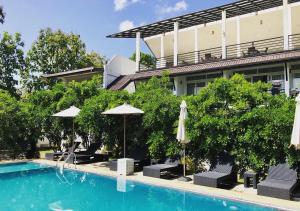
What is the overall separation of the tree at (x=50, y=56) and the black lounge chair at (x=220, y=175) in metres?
31.1

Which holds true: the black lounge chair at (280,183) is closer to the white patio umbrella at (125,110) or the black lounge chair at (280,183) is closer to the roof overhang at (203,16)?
the white patio umbrella at (125,110)

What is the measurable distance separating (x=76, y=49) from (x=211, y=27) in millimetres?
19816

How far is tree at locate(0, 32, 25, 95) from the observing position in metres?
A: 36.1

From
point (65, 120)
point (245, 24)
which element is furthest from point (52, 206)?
point (245, 24)

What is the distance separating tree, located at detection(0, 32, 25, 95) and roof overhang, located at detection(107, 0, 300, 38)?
13.2 meters

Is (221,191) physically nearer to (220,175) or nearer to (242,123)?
(220,175)

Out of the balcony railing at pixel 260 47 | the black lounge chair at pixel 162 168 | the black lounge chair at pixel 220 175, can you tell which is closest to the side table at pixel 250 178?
the black lounge chair at pixel 220 175

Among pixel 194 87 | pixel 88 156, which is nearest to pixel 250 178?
pixel 88 156

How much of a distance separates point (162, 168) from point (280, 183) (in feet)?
16.2

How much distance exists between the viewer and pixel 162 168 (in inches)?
556

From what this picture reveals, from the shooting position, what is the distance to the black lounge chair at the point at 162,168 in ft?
46.1

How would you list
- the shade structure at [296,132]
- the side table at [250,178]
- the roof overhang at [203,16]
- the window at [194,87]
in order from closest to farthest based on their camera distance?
the shade structure at [296,132] → the side table at [250,178] → the roof overhang at [203,16] → the window at [194,87]

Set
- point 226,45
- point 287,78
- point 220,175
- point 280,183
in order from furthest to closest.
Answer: point 226,45 < point 287,78 < point 220,175 < point 280,183

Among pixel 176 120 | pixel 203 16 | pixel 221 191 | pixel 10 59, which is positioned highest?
pixel 203 16
